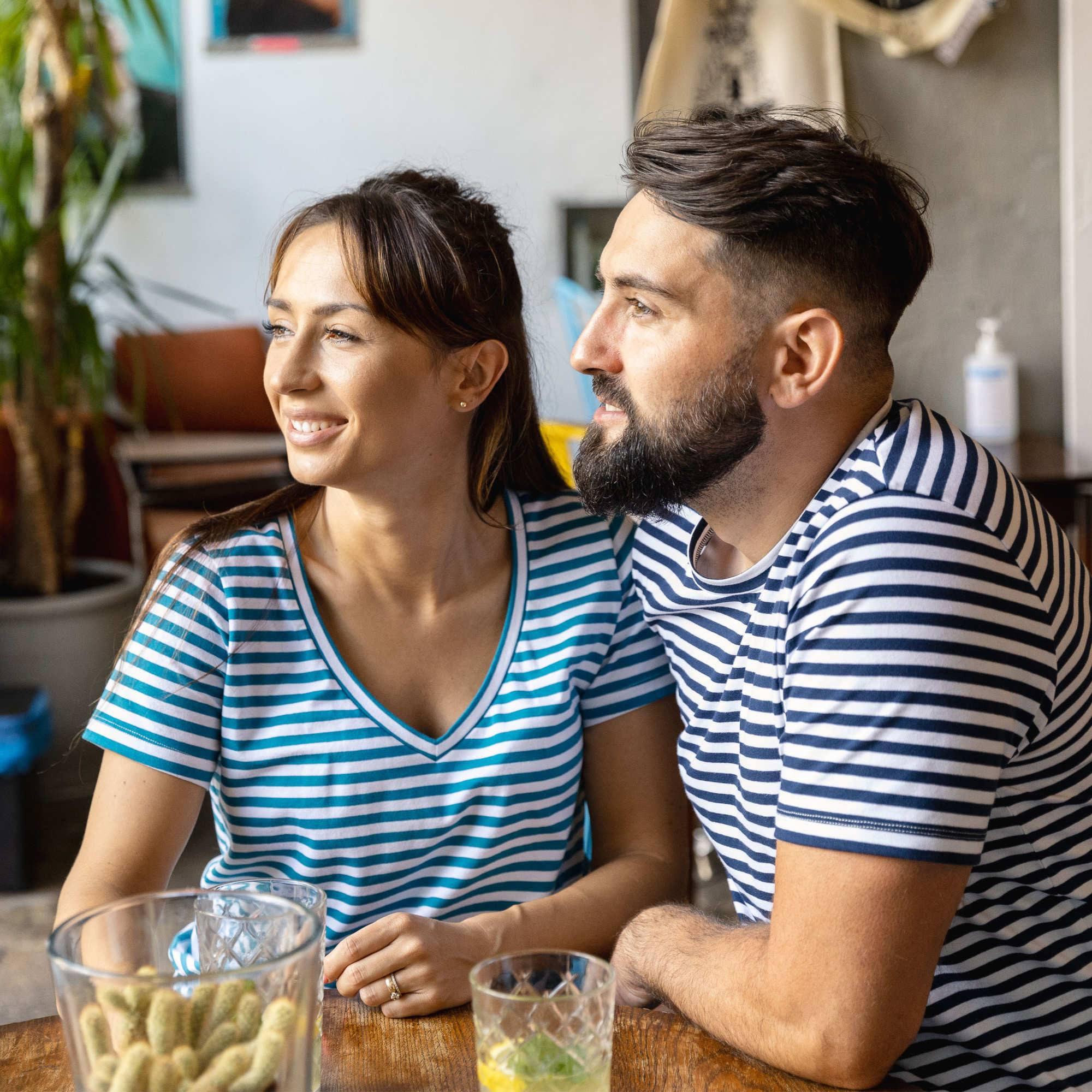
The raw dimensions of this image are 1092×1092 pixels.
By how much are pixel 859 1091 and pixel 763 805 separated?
25 centimetres

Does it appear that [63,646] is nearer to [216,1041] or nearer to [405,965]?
[405,965]

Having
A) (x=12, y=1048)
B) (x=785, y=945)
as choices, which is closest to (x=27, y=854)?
(x=12, y=1048)

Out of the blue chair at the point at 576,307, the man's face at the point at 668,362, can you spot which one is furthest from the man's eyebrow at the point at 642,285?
the blue chair at the point at 576,307

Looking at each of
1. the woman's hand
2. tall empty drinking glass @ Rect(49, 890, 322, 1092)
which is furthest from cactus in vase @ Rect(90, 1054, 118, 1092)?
the woman's hand

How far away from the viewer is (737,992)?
938 millimetres

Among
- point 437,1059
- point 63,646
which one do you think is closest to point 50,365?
point 63,646

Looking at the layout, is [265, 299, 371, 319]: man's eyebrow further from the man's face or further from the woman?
the man's face

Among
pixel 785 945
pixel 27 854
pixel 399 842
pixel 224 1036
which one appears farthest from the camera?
pixel 27 854

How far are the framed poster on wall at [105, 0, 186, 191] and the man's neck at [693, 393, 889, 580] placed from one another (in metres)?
3.72

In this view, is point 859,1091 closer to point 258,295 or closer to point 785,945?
point 785,945

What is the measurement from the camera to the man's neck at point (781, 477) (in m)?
1.12

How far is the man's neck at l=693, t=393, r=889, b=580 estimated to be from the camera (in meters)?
1.12

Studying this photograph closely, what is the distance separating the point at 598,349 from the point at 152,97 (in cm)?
373

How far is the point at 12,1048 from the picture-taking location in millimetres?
858
